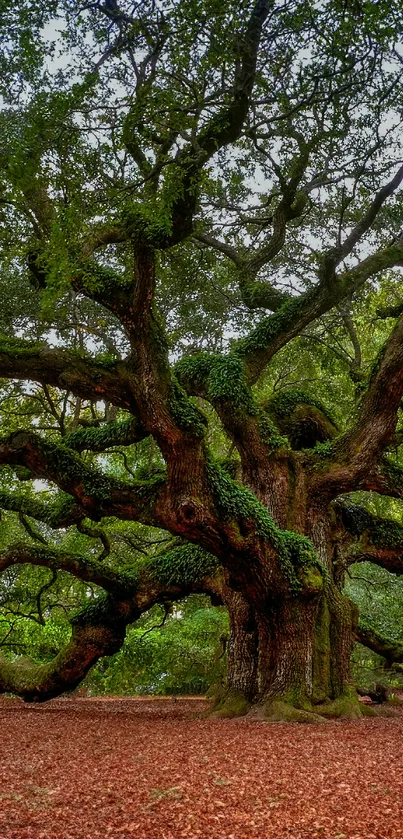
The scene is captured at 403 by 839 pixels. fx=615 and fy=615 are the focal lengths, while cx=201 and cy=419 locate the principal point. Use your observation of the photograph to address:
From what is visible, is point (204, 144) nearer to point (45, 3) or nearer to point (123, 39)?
point (123, 39)

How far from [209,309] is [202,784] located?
354 inches

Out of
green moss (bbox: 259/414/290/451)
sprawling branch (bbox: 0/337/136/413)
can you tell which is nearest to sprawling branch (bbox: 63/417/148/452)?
sprawling branch (bbox: 0/337/136/413)

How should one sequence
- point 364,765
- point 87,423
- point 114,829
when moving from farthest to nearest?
1. point 87,423
2. point 364,765
3. point 114,829

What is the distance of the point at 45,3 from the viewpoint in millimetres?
6219

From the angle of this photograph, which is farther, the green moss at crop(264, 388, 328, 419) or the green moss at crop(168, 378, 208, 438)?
the green moss at crop(264, 388, 328, 419)

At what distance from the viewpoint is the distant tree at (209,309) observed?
20.9 feet

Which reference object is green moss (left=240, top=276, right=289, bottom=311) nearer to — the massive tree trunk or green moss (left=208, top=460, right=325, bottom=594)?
the massive tree trunk

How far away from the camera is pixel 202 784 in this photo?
12.1 feet

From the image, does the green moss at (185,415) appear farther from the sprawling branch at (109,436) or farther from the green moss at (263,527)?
the sprawling branch at (109,436)

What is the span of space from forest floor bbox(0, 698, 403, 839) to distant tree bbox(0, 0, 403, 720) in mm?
2121

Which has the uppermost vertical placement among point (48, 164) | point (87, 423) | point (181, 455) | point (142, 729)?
point (48, 164)

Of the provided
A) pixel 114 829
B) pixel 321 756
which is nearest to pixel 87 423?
pixel 321 756

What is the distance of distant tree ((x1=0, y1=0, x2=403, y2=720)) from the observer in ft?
20.9

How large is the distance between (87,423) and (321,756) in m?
8.56
